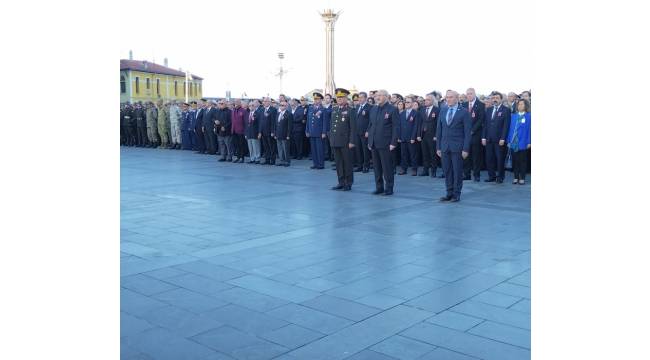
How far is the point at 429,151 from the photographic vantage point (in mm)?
14305

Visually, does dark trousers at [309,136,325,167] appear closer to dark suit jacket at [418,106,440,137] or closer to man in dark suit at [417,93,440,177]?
man in dark suit at [417,93,440,177]

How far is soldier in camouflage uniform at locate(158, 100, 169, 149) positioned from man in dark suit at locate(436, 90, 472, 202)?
1592 centimetres

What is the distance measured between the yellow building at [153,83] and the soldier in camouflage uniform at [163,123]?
3359 cm

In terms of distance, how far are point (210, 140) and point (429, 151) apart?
9.04 meters

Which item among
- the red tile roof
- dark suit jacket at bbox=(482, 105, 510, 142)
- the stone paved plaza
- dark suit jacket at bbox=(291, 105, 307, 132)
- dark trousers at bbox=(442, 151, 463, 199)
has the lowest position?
the stone paved plaza

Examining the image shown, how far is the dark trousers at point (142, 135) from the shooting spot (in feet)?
84.4

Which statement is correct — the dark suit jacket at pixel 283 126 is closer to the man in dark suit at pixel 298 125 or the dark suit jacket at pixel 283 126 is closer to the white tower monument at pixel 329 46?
the man in dark suit at pixel 298 125

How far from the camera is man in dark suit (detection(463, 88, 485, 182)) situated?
43.0ft

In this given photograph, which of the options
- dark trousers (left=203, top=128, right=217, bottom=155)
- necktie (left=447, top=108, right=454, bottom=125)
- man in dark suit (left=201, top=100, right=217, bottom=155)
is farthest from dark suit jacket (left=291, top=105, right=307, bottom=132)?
necktie (left=447, top=108, right=454, bottom=125)
